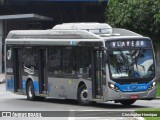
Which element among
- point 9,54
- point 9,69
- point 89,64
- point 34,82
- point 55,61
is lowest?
point 34,82

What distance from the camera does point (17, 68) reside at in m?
30.1

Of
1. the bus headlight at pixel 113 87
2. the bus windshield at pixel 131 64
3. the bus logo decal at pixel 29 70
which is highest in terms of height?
the bus windshield at pixel 131 64

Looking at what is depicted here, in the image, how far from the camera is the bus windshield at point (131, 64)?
2405 cm

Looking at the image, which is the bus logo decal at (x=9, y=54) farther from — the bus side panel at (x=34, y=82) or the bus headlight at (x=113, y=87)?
the bus headlight at (x=113, y=87)

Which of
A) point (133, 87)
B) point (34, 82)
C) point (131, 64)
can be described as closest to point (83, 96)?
point (133, 87)

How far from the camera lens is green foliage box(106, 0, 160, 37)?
40188 mm

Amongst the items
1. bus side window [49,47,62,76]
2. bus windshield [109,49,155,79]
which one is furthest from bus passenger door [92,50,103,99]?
bus side window [49,47,62,76]

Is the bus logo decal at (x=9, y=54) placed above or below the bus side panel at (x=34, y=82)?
above

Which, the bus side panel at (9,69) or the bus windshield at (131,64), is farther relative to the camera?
the bus side panel at (9,69)

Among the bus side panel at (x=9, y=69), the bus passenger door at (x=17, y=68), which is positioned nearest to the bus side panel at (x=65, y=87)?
the bus passenger door at (x=17, y=68)

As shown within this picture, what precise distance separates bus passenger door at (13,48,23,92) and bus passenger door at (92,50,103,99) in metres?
6.37

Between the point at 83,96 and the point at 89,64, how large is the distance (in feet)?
4.57

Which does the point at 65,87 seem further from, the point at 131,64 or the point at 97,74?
the point at 131,64

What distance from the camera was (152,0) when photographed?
4022 centimetres
